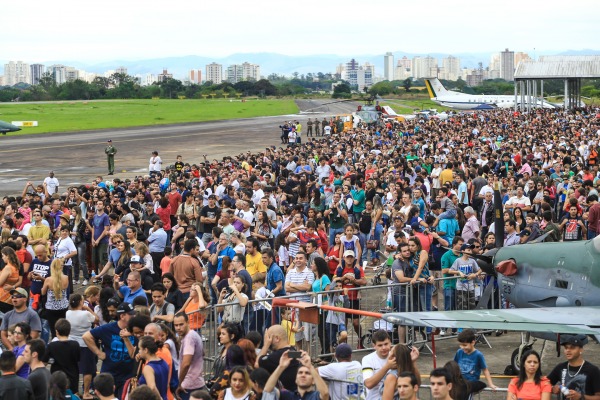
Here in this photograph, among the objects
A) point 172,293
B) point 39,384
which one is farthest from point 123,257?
point 39,384

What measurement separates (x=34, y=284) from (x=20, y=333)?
13.2 ft

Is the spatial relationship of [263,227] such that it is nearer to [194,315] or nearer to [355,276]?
[355,276]

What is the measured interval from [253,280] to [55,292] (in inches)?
112

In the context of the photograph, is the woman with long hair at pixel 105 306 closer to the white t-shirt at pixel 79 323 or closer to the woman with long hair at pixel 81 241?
the white t-shirt at pixel 79 323

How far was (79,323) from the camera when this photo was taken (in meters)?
10.4

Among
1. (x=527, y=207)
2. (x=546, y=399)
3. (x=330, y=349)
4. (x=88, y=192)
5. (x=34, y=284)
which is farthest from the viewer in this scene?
(x=88, y=192)

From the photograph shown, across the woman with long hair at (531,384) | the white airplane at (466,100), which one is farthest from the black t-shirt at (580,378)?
the white airplane at (466,100)

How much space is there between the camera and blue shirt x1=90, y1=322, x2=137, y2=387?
9617 mm

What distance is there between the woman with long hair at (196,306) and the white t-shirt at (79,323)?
1.12 meters

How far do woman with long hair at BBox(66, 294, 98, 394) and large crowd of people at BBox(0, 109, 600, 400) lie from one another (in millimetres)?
22

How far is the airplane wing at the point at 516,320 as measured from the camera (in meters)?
9.01

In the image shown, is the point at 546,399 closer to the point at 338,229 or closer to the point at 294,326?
Result: the point at 294,326

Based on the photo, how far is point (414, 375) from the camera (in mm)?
7371

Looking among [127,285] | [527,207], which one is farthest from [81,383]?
[527,207]
